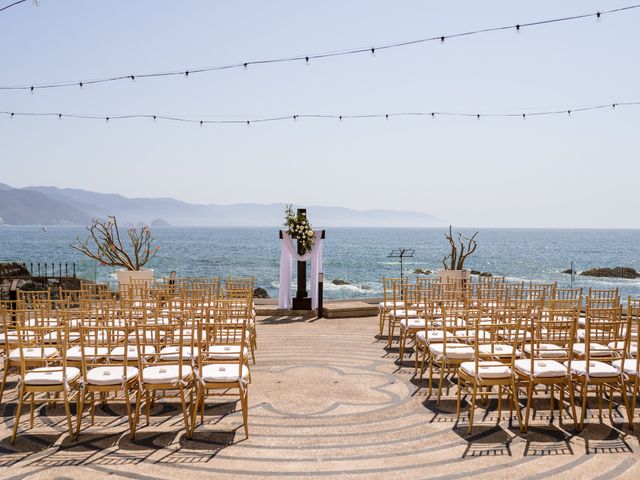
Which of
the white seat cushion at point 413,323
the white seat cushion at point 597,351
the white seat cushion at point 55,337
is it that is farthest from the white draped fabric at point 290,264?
the white seat cushion at point 597,351

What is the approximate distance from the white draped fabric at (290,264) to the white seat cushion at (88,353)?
639 centimetres

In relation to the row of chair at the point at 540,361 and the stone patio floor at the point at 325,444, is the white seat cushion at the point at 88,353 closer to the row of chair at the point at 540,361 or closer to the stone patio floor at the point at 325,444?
the stone patio floor at the point at 325,444

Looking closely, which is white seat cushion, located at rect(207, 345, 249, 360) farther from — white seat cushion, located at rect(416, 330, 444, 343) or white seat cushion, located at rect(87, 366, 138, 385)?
white seat cushion, located at rect(416, 330, 444, 343)

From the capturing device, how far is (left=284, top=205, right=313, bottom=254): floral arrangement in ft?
40.2

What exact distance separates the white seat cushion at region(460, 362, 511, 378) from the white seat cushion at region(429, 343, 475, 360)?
21.4 inches

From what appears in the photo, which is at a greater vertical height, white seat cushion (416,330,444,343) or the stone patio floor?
white seat cushion (416,330,444,343)

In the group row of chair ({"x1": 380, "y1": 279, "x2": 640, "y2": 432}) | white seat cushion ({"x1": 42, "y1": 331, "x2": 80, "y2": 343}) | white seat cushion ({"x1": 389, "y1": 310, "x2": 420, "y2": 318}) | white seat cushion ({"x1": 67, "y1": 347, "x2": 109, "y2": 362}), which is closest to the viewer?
row of chair ({"x1": 380, "y1": 279, "x2": 640, "y2": 432})


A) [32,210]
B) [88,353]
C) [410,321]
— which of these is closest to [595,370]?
[410,321]

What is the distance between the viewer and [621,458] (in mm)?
4477

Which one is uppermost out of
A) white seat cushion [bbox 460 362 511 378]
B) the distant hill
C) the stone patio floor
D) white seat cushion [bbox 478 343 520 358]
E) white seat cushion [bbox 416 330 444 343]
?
the distant hill

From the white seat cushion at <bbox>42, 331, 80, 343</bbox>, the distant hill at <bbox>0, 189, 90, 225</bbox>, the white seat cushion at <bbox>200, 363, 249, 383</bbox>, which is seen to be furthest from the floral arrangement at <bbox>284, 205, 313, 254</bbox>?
the distant hill at <bbox>0, 189, 90, 225</bbox>

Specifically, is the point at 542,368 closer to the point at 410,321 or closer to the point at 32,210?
the point at 410,321

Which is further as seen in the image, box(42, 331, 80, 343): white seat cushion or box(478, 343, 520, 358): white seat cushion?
box(42, 331, 80, 343): white seat cushion

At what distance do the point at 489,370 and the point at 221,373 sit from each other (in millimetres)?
2473
